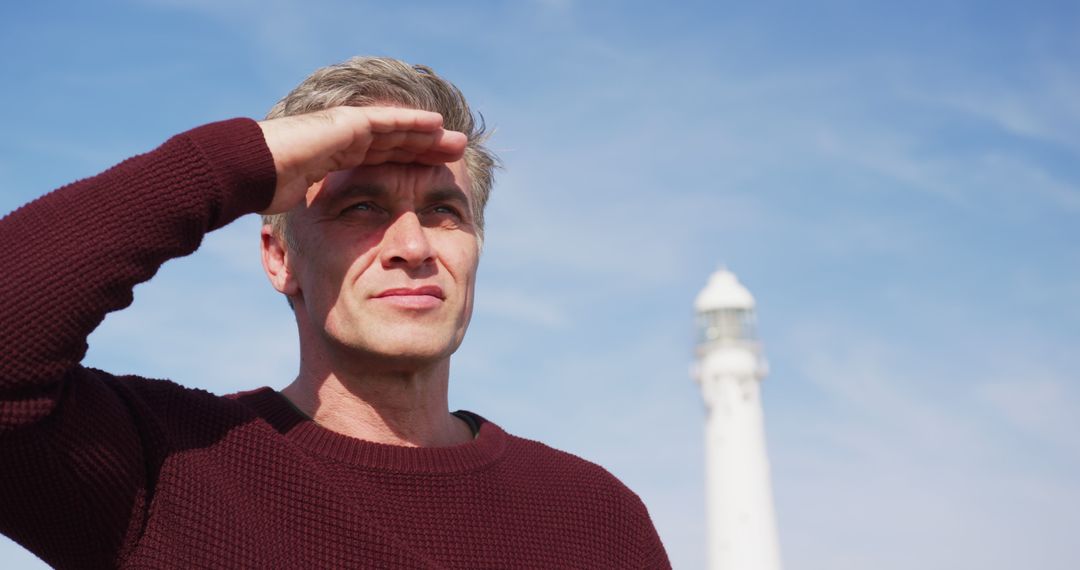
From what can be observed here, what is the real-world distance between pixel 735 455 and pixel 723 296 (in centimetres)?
600

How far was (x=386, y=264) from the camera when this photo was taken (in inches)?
143

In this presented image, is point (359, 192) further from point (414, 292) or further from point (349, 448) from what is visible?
point (349, 448)

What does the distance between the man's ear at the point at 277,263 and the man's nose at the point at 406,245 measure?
403mm

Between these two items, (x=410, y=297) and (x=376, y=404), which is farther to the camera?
(x=376, y=404)

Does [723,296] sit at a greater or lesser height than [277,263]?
greater

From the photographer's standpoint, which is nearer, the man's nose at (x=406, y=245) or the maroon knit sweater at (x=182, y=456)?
the maroon knit sweater at (x=182, y=456)

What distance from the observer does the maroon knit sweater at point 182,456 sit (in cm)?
283

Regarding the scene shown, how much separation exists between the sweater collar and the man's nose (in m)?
0.48

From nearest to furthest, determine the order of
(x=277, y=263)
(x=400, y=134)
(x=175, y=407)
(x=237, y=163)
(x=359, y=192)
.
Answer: (x=237, y=163) < (x=175, y=407) < (x=400, y=134) < (x=359, y=192) < (x=277, y=263)

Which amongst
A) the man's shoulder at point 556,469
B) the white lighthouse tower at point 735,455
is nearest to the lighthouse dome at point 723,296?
the white lighthouse tower at point 735,455

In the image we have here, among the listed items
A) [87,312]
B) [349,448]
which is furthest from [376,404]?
[87,312]

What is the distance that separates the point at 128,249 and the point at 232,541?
0.77 meters

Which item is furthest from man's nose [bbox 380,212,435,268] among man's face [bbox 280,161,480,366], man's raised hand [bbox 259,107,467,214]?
man's raised hand [bbox 259,107,467,214]

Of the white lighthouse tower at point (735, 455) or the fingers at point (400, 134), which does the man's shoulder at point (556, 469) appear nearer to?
the fingers at point (400, 134)
